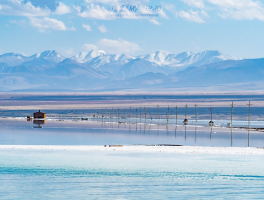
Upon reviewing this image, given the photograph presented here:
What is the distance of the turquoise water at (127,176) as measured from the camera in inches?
1045

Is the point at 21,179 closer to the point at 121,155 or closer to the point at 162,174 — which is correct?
the point at 162,174

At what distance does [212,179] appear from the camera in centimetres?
3081

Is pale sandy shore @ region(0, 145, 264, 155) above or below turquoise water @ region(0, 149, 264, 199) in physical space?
above

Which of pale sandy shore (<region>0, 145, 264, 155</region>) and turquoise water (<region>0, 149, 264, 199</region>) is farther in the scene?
pale sandy shore (<region>0, 145, 264, 155</region>)

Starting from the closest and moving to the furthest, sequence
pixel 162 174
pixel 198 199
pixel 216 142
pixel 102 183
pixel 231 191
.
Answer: pixel 198 199 → pixel 231 191 → pixel 102 183 → pixel 162 174 → pixel 216 142

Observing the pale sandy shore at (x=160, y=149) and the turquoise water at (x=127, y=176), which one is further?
the pale sandy shore at (x=160, y=149)

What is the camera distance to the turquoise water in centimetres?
2655

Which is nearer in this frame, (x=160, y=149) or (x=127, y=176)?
(x=127, y=176)

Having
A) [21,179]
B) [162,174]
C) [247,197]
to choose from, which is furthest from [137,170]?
[247,197]

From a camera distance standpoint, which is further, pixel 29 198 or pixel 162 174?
pixel 162 174

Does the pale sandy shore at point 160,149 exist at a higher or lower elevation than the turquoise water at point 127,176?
higher

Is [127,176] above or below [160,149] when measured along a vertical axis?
below

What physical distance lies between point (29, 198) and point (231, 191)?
985 cm

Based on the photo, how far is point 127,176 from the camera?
3175cm
